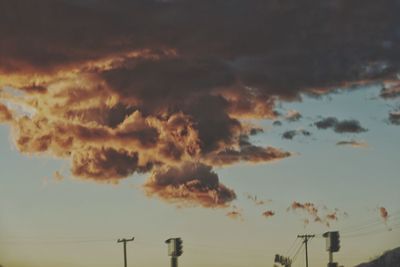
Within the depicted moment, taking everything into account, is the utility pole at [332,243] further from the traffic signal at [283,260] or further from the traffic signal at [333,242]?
the traffic signal at [283,260]

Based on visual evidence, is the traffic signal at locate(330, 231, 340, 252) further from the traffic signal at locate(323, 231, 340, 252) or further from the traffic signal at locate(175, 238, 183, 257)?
the traffic signal at locate(175, 238, 183, 257)

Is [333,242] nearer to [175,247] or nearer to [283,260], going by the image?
[175,247]

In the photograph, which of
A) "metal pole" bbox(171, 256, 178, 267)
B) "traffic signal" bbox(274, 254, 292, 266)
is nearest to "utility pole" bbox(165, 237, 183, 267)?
"metal pole" bbox(171, 256, 178, 267)

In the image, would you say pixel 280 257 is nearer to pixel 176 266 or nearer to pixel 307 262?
pixel 307 262

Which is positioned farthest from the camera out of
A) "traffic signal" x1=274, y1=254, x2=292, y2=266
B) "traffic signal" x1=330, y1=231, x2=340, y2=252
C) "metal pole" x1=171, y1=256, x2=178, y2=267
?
"traffic signal" x1=274, y1=254, x2=292, y2=266

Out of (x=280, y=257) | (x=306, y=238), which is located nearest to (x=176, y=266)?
(x=306, y=238)

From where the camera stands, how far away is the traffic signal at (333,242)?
9319 cm

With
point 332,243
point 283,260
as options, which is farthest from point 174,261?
point 283,260

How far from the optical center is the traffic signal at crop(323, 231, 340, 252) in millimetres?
93188

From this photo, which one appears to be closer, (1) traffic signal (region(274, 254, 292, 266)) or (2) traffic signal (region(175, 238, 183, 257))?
(2) traffic signal (region(175, 238, 183, 257))

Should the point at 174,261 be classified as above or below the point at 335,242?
below

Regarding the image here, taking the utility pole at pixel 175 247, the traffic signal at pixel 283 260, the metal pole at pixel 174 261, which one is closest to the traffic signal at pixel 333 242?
the utility pole at pixel 175 247

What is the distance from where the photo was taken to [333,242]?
93625 millimetres

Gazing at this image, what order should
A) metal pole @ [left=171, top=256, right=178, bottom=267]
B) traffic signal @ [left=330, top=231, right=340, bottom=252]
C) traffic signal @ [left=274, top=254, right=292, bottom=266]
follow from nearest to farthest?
traffic signal @ [left=330, top=231, right=340, bottom=252] → metal pole @ [left=171, top=256, right=178, bottom=267] → traffic signal @ [left=274, top=254, right=292, bottom=266]
